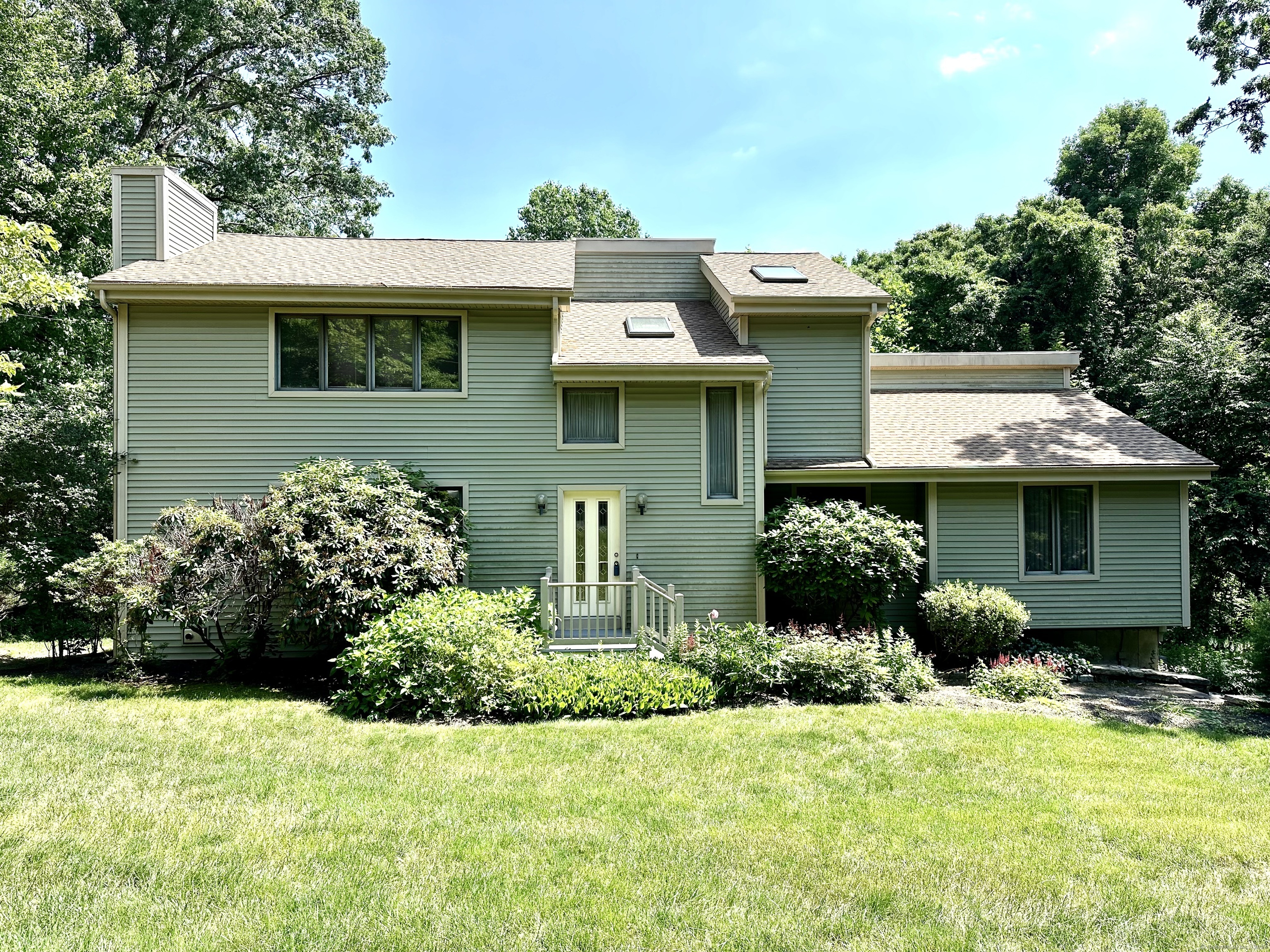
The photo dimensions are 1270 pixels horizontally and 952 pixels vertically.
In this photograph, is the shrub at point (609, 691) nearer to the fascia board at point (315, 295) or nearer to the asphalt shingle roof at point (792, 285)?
the fascia board at point (315, 295)

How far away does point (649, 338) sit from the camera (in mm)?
11859

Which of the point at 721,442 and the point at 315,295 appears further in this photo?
the point at 721,442

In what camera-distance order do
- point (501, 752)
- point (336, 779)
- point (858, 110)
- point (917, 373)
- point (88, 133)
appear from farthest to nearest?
point (88, 133) → point (858, 110) → point (917, 373) → point (501, 752) → point (336, 779)

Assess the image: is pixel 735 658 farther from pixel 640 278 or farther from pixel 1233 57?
pixel 1233 57

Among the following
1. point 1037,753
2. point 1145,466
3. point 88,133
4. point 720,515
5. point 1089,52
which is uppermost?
point 88,133

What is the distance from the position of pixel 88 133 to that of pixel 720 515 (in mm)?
18094

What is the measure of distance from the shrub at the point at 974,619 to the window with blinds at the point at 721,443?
3.50 metres

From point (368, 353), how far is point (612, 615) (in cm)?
545

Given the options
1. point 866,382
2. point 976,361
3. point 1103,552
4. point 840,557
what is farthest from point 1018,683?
point 976,361

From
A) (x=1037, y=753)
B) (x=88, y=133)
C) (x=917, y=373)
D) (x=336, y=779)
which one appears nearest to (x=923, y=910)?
(x=1037, y=753)

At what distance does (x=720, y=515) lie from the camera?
11.0 metres

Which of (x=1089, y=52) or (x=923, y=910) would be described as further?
(x=1089, y=52)

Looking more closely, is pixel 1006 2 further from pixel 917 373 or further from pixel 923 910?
pixel 923 910

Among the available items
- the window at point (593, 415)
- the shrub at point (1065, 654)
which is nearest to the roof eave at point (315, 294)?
the window at point (593, 415)
